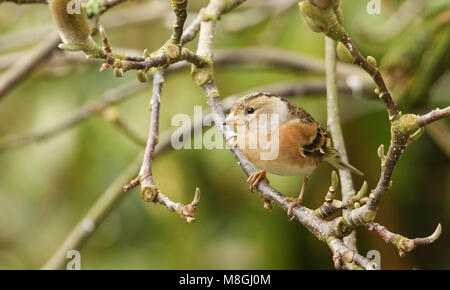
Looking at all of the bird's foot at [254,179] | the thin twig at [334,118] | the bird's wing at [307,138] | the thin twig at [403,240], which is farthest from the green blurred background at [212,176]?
the thin twig at [403,240]

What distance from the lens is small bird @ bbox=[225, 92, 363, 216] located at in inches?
90.2

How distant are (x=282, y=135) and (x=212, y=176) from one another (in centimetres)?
133

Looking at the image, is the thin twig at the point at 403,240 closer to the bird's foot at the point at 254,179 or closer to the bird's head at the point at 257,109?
the bird's foot at the point at 254,179

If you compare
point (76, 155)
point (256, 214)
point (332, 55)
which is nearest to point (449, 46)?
point (332, 55)

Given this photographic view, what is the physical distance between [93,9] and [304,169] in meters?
1.05

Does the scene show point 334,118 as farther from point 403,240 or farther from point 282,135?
point 403,240

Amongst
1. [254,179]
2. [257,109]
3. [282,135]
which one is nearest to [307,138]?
[282,135]

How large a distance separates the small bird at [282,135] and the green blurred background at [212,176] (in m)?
0.87

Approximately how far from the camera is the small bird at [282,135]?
7.52 feet

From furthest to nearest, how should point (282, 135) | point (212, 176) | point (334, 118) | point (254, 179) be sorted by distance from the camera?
point (212, 176) → point (282, 135) → point (334, 118) → point (254, 179)

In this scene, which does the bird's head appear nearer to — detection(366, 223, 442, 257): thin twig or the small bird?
the small bird

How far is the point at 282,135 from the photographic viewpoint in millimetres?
2420

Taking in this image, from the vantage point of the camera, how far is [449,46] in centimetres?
303

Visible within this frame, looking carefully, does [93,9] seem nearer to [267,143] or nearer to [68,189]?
[267,143]
